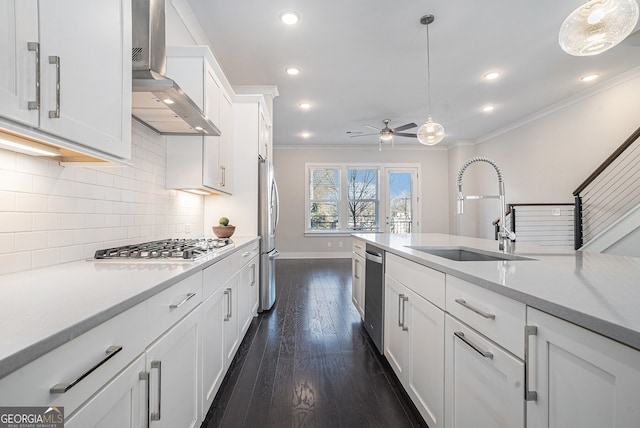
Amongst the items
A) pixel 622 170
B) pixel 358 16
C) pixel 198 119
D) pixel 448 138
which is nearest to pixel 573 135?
pixel 622 170

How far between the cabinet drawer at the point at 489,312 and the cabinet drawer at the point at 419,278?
0.08 m

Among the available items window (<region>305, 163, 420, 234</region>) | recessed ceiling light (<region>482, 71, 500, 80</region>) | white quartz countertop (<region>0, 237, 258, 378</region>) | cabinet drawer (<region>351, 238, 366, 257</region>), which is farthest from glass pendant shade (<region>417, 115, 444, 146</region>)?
window (<region>305, 163, 420, 234</region>)

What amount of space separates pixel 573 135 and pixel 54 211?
6.25 meters

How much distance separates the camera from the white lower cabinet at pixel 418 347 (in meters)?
1.27

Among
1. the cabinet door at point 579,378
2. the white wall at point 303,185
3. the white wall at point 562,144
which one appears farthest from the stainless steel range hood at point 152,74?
the white wall at point 303,185

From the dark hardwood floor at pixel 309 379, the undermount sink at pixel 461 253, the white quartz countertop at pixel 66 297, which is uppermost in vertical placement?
the white quartz countertop at pixel 66 297

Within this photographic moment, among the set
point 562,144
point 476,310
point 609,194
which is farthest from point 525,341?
point 562,144

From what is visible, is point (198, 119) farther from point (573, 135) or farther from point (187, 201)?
point (573, 135)

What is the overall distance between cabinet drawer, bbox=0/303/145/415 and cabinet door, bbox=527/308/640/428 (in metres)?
1.07

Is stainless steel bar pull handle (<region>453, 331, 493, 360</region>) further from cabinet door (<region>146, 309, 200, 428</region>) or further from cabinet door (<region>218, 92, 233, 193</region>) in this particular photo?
cabinet door (<region>218, 92, 233, 193</region>)

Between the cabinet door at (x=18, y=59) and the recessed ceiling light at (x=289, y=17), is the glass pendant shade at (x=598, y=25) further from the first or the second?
the cabinet door at (x=18, y=59)

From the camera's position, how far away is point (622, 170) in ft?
12.7

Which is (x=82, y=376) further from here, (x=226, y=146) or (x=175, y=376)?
(x=226, y=146)

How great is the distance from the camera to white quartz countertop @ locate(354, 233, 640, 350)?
587 millimetres
